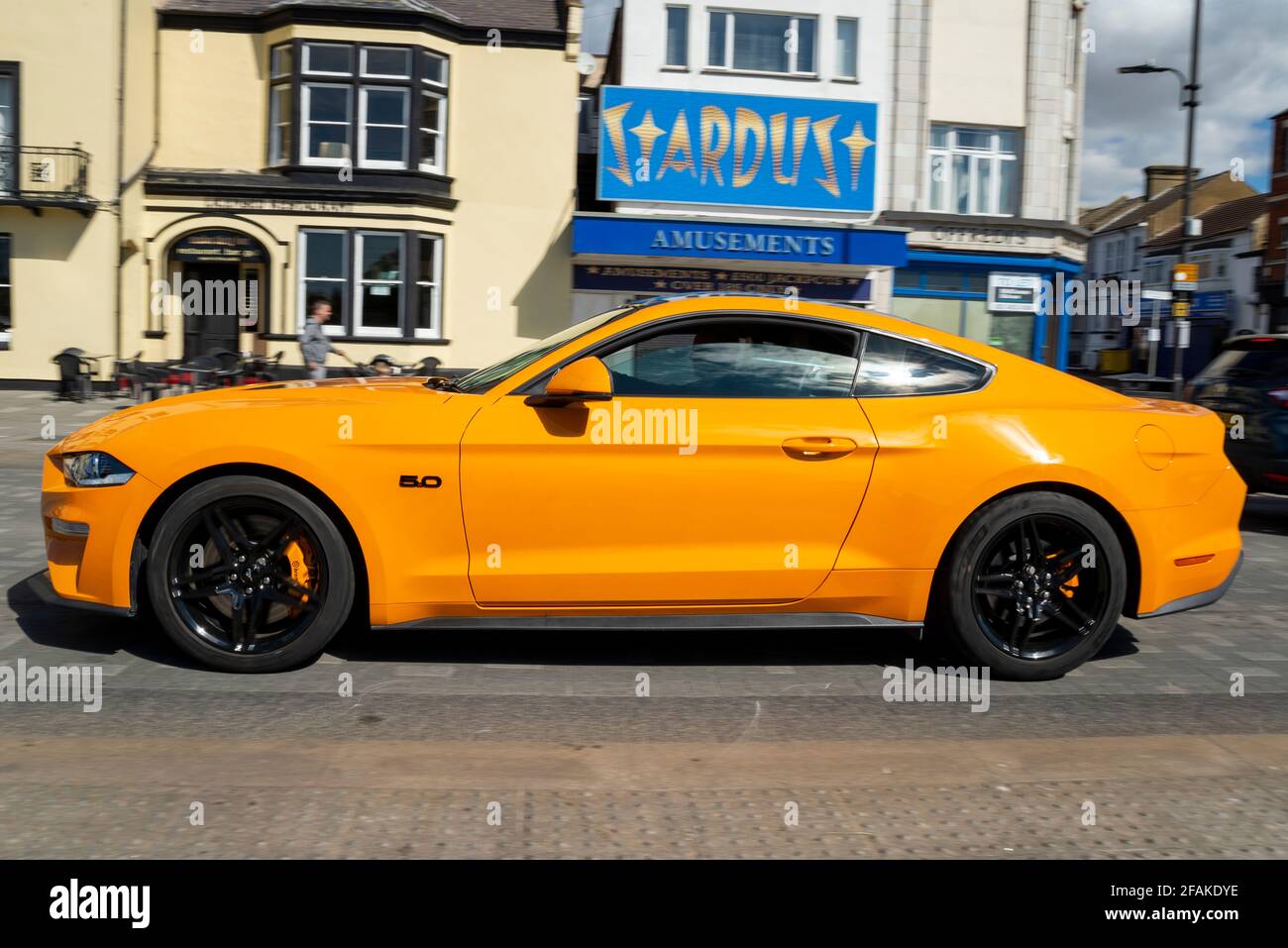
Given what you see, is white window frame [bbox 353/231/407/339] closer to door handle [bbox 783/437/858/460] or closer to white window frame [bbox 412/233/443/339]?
white window frame [bbox 412/233/443/339]

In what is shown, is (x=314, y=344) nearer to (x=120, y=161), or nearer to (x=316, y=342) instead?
(x=316, y=342)

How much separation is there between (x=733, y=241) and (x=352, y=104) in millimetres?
8114

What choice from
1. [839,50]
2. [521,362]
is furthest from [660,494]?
[839,50]

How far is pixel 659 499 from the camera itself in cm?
462

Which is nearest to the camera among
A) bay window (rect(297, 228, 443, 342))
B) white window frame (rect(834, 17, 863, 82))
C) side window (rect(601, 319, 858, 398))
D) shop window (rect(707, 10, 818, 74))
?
side window (rect(601, 319, 858, 398))

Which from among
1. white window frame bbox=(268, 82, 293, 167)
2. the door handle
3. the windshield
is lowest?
the door handle

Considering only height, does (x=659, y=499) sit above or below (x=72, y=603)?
above

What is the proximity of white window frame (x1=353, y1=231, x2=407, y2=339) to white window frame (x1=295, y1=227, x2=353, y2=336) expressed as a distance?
0.18 m

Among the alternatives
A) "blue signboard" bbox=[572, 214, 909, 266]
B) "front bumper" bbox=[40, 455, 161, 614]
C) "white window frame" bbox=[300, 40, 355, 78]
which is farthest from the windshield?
"white window frame" bbox=[300, 40, 355, 78]

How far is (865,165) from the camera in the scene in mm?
25422

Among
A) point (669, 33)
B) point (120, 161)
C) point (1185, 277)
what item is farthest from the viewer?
point (669, 33)

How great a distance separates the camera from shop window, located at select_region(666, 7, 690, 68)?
82.9 feet

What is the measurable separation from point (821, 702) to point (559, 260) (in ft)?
69.0

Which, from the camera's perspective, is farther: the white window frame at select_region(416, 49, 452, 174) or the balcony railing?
the white window frame at select_region(416, 49, 452, 174)
